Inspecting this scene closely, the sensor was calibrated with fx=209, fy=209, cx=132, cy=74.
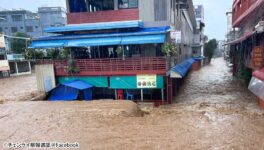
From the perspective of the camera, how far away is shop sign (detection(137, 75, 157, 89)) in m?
14.4

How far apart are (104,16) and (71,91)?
6.69m

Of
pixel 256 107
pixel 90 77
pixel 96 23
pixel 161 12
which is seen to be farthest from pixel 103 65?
pixel 256 107

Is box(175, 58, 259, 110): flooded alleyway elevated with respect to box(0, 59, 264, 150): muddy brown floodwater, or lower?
lower

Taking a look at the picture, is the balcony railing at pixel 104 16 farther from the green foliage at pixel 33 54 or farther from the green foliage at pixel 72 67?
the green foliage at pixel 72 67

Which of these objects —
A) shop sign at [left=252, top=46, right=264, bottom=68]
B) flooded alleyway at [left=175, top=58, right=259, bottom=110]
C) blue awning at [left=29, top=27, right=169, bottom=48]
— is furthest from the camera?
flooded alleyway at [left=175, top=58, right=259, bottom=110]

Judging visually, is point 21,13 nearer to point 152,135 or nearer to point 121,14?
point 121,14

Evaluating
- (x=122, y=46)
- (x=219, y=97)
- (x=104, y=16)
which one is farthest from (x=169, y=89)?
(x=104, y=16)

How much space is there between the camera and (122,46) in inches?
632

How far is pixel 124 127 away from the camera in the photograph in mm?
9641

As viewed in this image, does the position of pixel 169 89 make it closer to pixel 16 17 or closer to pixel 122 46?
pixel 122 46

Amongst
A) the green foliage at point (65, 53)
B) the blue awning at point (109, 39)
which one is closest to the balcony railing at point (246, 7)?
the blue awning at point (109, 39)

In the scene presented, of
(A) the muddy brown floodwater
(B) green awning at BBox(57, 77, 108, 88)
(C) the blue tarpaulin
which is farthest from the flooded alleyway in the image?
(C) the blue tarpaulin

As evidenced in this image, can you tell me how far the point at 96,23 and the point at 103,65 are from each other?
4.25 m

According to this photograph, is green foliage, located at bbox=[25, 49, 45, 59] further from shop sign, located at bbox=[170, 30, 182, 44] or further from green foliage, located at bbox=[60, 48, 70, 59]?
shop sign, located at bbox=[170, 30, 182, 44]
